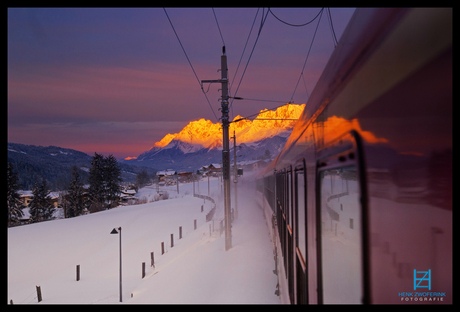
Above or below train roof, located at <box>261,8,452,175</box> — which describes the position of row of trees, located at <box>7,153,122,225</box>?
below

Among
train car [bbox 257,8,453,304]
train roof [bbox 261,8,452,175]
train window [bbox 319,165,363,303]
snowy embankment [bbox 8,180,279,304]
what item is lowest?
snowy embankment [bbox 8,180,279,304]

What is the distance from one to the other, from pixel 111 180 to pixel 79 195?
27.2 ft

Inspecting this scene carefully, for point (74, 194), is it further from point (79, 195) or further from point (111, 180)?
point (111, 180)

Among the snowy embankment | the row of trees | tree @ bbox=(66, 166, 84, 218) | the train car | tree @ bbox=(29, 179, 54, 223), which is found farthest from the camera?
tree @ bbox=(66, 166, 84, 218)

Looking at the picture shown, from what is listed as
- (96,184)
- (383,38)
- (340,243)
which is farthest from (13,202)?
(383,38)

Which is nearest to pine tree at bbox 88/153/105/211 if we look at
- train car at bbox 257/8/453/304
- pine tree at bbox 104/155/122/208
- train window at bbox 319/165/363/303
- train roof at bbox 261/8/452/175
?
pine tree at bbox 104/155/122/208

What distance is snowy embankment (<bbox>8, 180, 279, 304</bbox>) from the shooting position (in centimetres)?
891

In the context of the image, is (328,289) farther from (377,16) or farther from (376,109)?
(377,16)

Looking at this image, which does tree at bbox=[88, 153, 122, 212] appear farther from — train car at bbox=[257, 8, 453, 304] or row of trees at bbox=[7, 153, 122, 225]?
train car at bbox=[257, 8, 453, 304]

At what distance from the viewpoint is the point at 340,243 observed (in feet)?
6.93

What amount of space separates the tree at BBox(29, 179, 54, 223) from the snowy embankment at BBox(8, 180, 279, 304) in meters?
17.9

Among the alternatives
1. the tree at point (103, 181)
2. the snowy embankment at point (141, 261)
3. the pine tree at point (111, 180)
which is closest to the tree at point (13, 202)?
the snowy embankment at point (141, 261)

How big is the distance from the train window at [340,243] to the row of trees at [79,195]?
1861 inches
